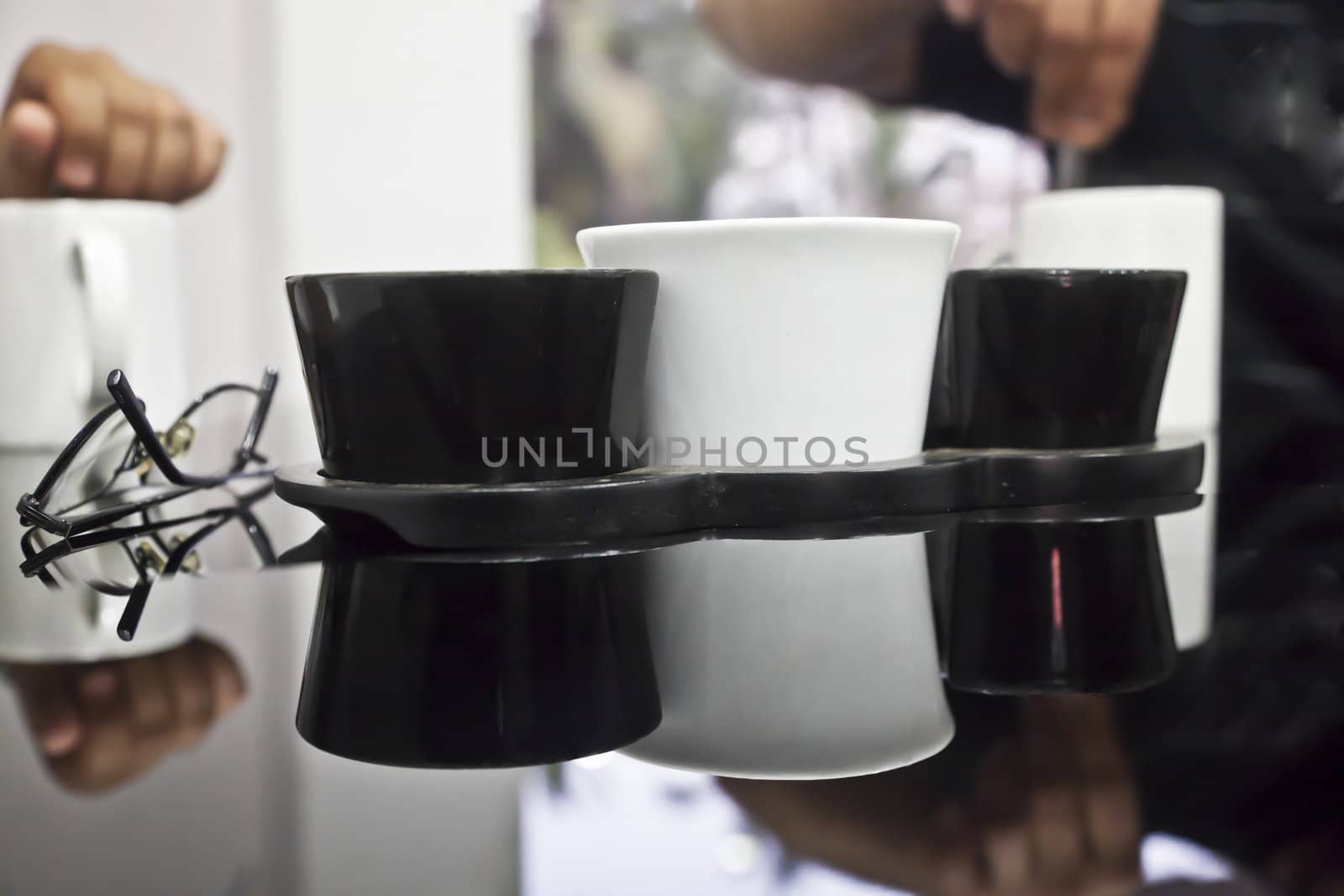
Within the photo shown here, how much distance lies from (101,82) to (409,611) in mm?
733

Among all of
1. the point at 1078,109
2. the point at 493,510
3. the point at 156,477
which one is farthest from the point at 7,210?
the point at 1078,109

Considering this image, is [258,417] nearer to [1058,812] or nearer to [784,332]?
[784,332]

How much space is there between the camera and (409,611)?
265mm

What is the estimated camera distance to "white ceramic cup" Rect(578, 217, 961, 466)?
352 millimetres

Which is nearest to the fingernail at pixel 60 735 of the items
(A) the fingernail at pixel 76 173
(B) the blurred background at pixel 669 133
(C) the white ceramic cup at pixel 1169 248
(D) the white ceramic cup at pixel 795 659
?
(D) the white ceramic cup at pixel 795 659

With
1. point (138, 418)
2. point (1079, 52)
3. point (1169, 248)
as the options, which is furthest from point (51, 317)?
point (1079, 52)

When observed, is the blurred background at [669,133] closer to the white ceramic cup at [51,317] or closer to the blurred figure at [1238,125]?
the blurred figure at [1238,125]

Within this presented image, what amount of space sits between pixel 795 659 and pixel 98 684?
0.15 m

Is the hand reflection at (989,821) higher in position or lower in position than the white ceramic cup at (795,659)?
higher

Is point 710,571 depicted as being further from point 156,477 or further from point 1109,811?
point 156,477

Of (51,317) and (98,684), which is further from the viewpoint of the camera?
(51,317)

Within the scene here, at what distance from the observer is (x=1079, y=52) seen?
1.13 meters

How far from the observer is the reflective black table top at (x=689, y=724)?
15 centimetres

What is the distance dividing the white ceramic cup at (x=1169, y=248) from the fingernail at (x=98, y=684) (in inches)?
22.1
